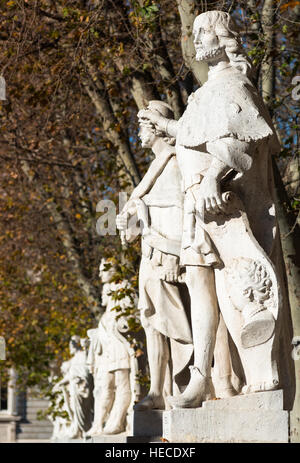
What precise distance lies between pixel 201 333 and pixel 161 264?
67.7 inches

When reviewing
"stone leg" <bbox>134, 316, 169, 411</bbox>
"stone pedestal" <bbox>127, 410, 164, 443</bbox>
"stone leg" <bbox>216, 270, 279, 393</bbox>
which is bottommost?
"stone pedestal" <bbox>127, 410, 164, 443</bbox>

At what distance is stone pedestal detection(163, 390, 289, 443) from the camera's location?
695 cm

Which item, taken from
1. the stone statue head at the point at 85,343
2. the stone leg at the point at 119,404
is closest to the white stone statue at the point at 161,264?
the stone leg at the point at 119,404

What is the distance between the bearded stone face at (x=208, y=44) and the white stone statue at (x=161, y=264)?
149 cm

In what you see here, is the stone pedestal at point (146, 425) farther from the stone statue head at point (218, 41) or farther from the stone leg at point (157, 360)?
the stone statue head at point (218, 41)

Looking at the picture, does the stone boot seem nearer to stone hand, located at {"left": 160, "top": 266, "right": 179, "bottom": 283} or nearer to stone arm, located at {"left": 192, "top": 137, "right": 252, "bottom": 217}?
stone arm, located at {"left": 192, "top": 137, "right": 252, "bottom": 217}

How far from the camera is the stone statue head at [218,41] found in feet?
25.8

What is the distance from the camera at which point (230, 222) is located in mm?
7453

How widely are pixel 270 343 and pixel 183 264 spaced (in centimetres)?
93

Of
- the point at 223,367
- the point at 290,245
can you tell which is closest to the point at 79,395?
the point at 290,245

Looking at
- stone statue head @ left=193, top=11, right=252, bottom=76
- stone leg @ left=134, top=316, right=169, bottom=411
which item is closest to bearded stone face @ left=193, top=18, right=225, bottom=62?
stone statue head @ left=193, top=11, right=252, bottom=76

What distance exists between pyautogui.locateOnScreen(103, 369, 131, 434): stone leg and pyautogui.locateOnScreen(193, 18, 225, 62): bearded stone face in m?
6.92

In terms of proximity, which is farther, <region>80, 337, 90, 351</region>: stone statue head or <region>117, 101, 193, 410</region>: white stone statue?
<region>80, 337, 90, 351</region>: stone statue head
